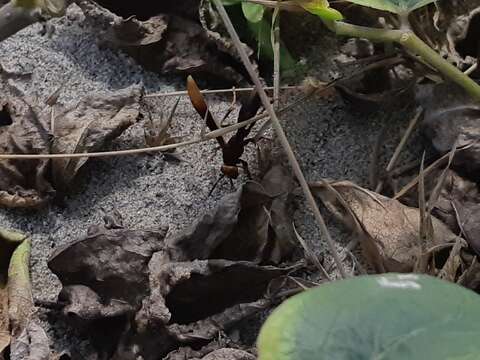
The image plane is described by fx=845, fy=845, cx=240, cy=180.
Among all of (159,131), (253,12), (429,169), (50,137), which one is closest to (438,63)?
(429,169)

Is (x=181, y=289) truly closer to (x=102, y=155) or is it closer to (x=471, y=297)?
(x=102, y=155)

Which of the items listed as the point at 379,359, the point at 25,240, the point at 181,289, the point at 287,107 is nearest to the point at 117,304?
the point at 181,289

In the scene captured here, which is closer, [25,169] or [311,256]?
[311,256]

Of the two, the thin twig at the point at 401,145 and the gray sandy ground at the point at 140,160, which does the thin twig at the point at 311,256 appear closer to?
the gray sandy ground at the point at 140,160

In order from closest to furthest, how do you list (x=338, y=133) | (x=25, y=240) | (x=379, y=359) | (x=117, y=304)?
(x=379, y=359) < (x=117, y=304) < (x=25, y=240) < (x=338, y=133)

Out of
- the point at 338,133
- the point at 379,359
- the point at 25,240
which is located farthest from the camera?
the point at 338,133

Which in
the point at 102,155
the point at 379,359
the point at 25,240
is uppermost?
the point at 379,359

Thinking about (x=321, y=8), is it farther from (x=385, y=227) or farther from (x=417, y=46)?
(x=385, y=227)
